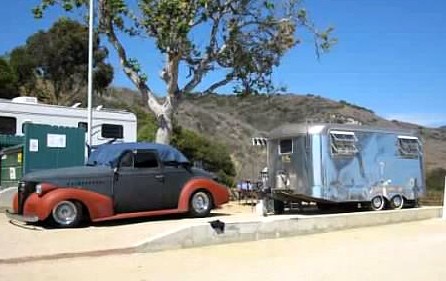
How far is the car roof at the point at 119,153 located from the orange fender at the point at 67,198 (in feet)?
2.97

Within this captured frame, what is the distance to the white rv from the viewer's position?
64.4ft

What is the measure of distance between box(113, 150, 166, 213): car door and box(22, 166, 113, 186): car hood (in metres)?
0.32

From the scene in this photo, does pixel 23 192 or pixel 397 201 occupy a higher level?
pixel 23 192

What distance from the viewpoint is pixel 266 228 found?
1348cm

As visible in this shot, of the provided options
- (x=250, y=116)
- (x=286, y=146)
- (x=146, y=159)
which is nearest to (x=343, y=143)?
(x=286, y=146)

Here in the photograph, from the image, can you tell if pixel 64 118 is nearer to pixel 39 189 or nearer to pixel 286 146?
pixel 286 146

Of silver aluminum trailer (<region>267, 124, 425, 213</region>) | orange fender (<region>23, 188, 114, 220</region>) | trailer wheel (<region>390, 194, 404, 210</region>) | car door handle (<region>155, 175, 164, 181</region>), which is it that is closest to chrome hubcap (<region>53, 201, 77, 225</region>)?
orange fender (<region>23, 188, 114, 220</region>)

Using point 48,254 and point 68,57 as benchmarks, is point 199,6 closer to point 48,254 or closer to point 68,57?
point 48,254

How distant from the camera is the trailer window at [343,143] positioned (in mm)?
16734

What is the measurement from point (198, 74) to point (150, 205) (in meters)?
7.90

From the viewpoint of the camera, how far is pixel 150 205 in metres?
14.5

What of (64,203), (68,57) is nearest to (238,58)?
(64,203)

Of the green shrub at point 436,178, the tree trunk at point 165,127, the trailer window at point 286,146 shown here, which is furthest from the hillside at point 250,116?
the trailer window at point 286,146

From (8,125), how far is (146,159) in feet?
22.7
